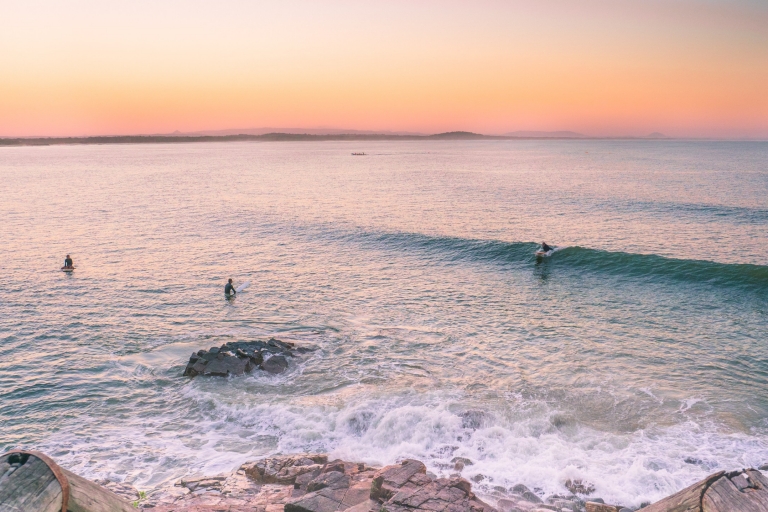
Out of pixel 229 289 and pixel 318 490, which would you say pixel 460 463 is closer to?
pixel 318 490

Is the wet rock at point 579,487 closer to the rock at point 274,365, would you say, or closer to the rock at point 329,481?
the rock at point 329,481

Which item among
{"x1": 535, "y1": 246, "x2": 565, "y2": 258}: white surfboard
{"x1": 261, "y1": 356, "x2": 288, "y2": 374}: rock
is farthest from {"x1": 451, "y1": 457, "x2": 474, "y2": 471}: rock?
{"x1": 535, "y1": 246, "x2": 565, "y2": 258}: white surfboard

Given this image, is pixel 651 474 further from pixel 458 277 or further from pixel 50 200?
→ pixel 50 200

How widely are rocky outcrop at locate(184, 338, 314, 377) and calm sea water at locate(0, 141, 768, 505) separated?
575 mm

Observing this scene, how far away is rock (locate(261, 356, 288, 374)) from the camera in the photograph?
65.2 feet

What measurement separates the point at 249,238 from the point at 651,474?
124ft

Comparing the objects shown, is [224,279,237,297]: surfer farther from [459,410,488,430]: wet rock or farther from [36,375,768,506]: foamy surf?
[459,410,488,430]: wet rock

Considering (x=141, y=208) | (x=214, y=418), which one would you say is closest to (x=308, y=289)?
(x=214, y=418)

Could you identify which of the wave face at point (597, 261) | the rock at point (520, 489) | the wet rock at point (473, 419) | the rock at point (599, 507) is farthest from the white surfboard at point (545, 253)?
the rock at point (599, 507)

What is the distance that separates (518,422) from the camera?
15.9 metres

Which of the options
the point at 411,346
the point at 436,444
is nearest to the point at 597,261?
the point at 411,346

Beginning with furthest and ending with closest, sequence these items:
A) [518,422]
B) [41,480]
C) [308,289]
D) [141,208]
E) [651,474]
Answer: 1. [141,208]
2. [308,289]
3. [518,422]
4. [651,474]
5. [41,480]

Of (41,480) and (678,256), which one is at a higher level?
(41,480)

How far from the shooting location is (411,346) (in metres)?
22.0
